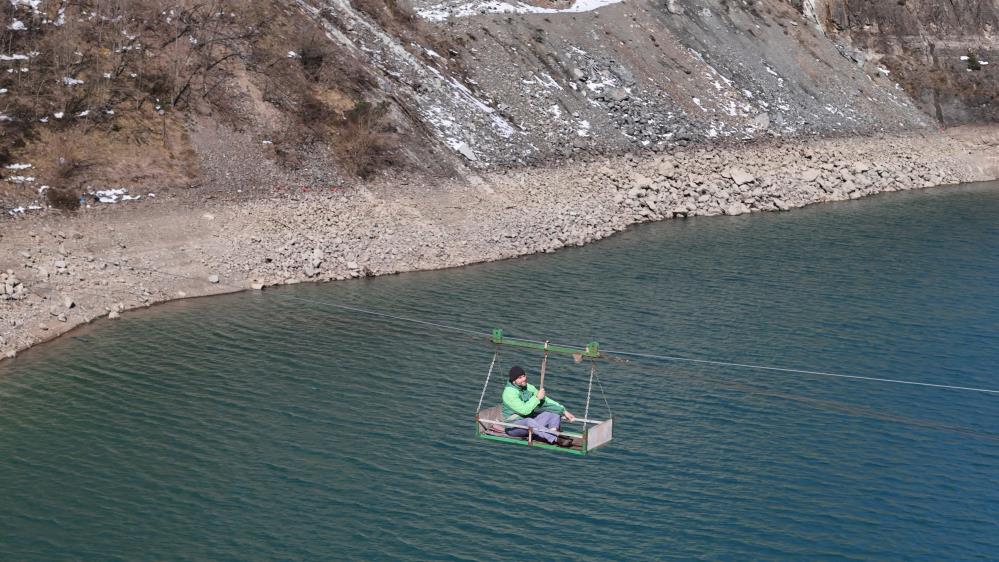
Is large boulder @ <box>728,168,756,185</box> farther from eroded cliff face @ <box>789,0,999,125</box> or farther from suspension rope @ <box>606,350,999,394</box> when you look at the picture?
suspension rope @ <box>606,350,999,394</box>

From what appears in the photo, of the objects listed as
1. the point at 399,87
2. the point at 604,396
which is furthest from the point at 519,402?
the point at 399,87

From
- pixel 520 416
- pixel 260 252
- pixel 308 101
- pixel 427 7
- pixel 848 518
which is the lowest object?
pixel 848 518

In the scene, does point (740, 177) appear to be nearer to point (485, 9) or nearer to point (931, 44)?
point (485, 9)

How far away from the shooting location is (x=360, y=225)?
47500 millimetres

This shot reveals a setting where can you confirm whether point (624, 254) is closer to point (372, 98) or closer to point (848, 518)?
point (372, 98)

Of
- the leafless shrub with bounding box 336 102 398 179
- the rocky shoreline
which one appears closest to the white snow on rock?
the leafless shrub with bounding box 336 102 398 179

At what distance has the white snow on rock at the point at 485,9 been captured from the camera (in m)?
66.8

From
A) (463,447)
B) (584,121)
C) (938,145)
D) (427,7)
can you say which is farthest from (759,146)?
(463,447)

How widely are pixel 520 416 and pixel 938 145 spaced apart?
2360 inches

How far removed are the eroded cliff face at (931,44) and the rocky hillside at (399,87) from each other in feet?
0.95

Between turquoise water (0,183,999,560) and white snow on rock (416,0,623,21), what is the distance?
82.7 feet

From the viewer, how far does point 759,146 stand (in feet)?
220

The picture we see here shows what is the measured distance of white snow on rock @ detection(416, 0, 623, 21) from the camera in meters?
66.8

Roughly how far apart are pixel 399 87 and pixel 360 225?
13.0 metres
